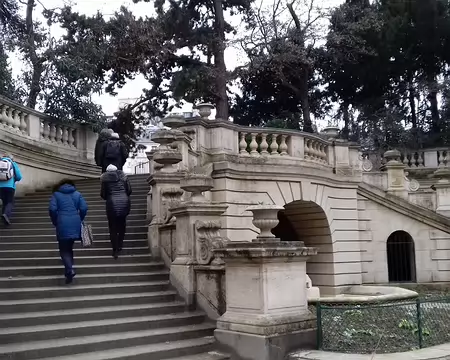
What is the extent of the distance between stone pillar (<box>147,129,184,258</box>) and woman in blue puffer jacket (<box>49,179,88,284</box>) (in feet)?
6.10

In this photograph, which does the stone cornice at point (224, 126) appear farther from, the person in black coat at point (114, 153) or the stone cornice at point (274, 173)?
the person in black coat at point (114, 153)

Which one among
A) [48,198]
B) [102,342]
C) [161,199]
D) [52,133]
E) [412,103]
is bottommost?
[102,342]

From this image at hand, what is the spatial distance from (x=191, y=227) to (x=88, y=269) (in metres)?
1.80

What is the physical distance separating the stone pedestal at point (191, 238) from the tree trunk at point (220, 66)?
53.8 ft

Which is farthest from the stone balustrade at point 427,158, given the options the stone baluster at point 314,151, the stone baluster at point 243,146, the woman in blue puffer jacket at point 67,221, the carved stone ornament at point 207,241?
the woman in blue puffer jacket at point 67,221

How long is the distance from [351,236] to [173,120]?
6608 mm

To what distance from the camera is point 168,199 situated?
10227 millimetres

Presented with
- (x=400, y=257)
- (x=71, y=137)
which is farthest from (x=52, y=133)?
(x=400, y=257)

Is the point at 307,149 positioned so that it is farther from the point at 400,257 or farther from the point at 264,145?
the point at 400,257

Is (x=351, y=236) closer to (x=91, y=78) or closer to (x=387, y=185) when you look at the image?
(x=387, y=185)

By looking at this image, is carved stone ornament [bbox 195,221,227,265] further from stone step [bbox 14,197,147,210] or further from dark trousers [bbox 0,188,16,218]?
stone step [bbox 14,197,147,210]

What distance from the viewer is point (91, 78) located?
19.3 metres

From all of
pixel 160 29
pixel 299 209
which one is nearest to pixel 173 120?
pixel 299 209

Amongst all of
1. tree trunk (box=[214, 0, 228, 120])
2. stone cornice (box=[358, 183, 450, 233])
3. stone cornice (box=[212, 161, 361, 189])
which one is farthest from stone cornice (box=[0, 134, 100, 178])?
stone cornice (box=[358, 183, 450, 233])
